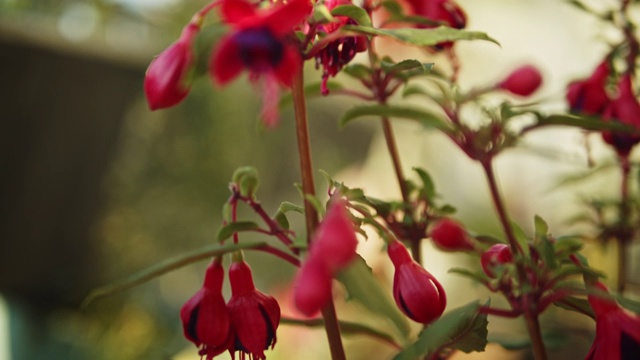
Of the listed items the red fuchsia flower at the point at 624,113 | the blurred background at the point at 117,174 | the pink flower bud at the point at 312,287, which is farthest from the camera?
the blurred background at the point at 117,174

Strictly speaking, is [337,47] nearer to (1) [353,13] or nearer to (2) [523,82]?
(1) [353,13]

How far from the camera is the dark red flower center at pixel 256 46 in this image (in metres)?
0.26

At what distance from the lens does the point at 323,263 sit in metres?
0.23

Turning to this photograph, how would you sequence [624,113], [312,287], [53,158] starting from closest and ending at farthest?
[312,287]
[624,113]
[53,158]

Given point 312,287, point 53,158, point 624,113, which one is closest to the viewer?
point 312,287

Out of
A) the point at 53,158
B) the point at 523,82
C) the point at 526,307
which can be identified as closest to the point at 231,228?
the point at 526,307

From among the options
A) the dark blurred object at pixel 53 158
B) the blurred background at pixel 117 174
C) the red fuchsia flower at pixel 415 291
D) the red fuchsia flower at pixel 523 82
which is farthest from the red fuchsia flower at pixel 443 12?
the dark blurred object at pixel 53 158

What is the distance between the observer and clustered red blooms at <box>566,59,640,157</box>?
46cm

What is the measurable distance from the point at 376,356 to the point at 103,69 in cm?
75

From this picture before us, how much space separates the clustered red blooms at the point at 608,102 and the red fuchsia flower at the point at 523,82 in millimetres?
23

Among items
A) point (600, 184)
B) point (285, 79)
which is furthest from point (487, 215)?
point (285, 79)

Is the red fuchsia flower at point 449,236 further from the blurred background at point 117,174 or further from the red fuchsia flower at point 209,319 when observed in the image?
the blurred background at point 117,174

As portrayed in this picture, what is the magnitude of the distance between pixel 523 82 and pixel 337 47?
0.65 feet

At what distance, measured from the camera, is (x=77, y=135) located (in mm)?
1395
